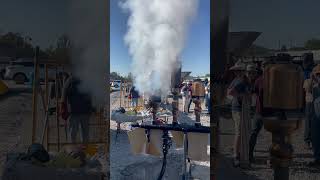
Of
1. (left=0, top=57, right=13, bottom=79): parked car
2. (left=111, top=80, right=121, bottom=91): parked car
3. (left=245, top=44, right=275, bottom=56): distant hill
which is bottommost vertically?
(left=111, top=80, right=121, bottom=91): parked car

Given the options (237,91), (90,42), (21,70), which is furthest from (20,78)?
(237,91)

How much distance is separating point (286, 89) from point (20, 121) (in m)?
1.73

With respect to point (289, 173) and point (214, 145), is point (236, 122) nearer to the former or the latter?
point (214, 145)

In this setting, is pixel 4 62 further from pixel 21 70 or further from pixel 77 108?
pixel 77 108

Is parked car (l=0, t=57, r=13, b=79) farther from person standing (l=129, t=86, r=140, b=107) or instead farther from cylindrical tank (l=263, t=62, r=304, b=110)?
cylindrical tank (l=263, t=62, r=304, b=110)

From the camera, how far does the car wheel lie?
2704mm

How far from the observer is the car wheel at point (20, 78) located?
2.70 metres

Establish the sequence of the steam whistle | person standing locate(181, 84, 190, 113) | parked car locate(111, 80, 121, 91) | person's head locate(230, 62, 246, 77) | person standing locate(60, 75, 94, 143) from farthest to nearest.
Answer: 1. person standing locate(181, 84, 190, 113)
2. parked car locate(111, 80, 121, 91)
3. the steam whistle
4. person standing locate(60, 75, 94, 143)
5. person's head locate(230, 62, 246, 77)

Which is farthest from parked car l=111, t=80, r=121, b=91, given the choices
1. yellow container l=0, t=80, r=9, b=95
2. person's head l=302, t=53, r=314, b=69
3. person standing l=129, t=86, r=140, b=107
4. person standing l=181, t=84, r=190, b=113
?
person's head l=302, t=53, r=314, b=69

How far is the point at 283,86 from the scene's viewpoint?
2441 mm

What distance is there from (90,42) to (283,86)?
1256mm

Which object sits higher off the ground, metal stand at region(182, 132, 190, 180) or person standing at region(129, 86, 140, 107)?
person standing at region(129, 86, 140, 107)

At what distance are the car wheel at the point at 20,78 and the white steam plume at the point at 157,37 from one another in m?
0.74

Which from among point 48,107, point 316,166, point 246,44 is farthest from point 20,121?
point 316,166
